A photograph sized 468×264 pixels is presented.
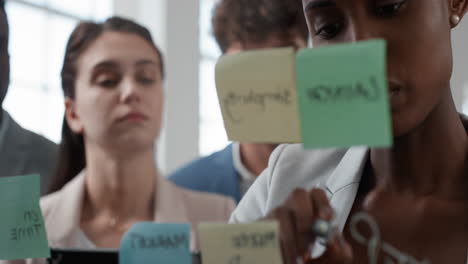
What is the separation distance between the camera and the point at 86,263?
1.72 ft

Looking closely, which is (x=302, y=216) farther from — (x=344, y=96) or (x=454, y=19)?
(x=454, y=19)

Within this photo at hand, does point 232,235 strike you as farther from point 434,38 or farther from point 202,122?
point 202,122

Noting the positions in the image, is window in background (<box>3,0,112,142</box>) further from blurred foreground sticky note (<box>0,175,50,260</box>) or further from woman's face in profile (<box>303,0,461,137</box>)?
woman's face in profile (<box>303,0,461,137</box>)

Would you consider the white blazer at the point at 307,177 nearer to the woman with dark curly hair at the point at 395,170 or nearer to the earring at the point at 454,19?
the woman with dark curly hair at the point at 395,170

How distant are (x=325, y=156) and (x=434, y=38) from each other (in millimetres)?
186

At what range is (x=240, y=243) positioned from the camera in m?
0.45

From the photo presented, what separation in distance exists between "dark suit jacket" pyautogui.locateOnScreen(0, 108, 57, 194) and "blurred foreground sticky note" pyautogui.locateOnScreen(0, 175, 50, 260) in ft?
0.65

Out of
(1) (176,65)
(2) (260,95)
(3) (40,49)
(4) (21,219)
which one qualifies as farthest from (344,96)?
(1) (176,65)

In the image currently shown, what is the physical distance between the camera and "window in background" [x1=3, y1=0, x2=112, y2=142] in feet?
3.95

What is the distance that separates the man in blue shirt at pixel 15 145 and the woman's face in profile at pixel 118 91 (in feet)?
0.24

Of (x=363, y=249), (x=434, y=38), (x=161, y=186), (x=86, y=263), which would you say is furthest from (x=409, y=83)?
(x=161, y=186)

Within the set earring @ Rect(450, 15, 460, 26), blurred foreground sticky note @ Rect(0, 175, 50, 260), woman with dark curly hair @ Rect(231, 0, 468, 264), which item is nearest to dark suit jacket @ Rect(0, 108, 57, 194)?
blurred foreground sticky note @ Rect(0, 175, 50, 260)

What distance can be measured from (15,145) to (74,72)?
141 mm

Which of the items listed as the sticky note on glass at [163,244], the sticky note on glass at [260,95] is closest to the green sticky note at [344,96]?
the sticky note on glass at [260,95]
